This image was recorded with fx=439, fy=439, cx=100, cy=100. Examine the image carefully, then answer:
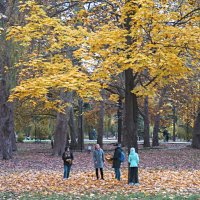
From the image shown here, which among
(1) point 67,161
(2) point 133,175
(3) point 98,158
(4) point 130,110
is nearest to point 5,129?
(1) point 67,161

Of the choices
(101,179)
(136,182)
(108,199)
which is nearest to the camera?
(108,199)

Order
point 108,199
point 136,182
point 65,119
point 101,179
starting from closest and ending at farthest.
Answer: point 108,199 → point 136,182 → point 101,179 → point 65,119

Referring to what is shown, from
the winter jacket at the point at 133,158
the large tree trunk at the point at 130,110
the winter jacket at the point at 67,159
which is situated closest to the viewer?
the winter jacket at the point at 133,158

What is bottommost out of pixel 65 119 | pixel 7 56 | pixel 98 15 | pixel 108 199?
pixel 108 199

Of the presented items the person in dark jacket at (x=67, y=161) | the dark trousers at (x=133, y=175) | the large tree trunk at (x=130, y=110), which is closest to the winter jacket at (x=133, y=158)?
the dark trousers at (x=133, y=175)

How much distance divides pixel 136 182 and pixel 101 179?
2145 millimetres

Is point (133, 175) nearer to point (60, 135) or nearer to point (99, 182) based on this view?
point (99, 182)

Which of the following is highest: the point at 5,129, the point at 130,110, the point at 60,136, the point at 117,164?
the point at 130,110

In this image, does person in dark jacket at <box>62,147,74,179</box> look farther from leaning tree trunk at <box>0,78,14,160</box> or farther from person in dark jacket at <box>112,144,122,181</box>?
leaning tree trunk at <box>0,78,14,160</box>

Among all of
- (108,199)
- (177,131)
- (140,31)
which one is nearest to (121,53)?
(140,31)

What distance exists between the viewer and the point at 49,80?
504 inches

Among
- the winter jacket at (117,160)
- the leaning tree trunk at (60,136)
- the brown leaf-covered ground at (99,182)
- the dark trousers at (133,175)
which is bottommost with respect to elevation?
the brown leaf-covered ground at (99,182)

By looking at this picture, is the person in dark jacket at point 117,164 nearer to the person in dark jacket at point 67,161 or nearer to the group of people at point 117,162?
the group of people at point 117,162

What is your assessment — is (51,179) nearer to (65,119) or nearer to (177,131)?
(65,119)
